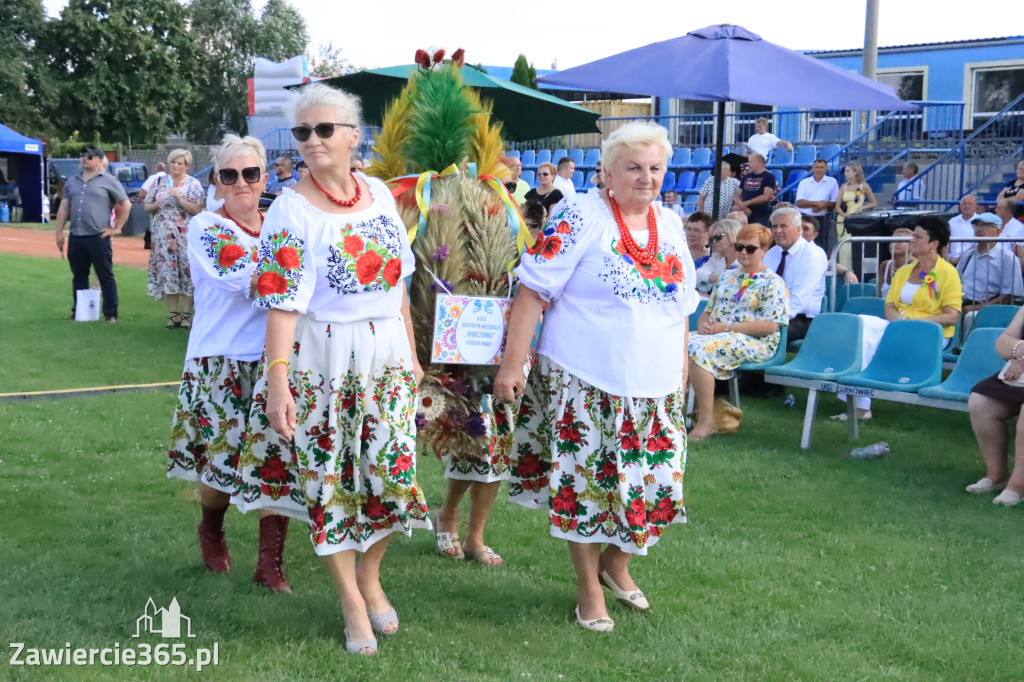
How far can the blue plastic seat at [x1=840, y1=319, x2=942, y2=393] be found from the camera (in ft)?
23.3

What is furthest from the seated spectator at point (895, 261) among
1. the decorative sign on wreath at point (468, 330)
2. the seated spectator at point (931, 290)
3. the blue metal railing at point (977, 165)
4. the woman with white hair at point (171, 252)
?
the woman with white hair at point (171, 252)

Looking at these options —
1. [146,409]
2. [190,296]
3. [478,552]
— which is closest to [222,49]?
[190,296]

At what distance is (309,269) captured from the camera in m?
3.75

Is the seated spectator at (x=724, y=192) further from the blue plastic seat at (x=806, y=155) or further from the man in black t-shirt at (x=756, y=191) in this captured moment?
the blue plastic seat at (x=806, y=155)

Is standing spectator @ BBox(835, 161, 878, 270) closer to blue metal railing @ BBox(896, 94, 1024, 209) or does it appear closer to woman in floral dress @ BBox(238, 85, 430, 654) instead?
blue metal railing @ BBox(896, 94, 1024, 209)

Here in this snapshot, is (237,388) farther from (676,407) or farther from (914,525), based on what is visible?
(914,525)

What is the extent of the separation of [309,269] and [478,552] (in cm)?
193

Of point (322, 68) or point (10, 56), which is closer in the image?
point (10, 56)

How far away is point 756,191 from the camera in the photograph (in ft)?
45.8

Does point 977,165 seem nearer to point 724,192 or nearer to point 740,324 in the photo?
point 724,192

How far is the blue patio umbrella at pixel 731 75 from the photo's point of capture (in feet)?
29.6

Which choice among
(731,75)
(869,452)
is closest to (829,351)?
(869,452)

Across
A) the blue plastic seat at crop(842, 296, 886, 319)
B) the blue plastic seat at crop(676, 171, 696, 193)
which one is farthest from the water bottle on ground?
the blue plastic seat at crop(676, 171, 696, 193)

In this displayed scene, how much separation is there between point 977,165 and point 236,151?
15955 mm
